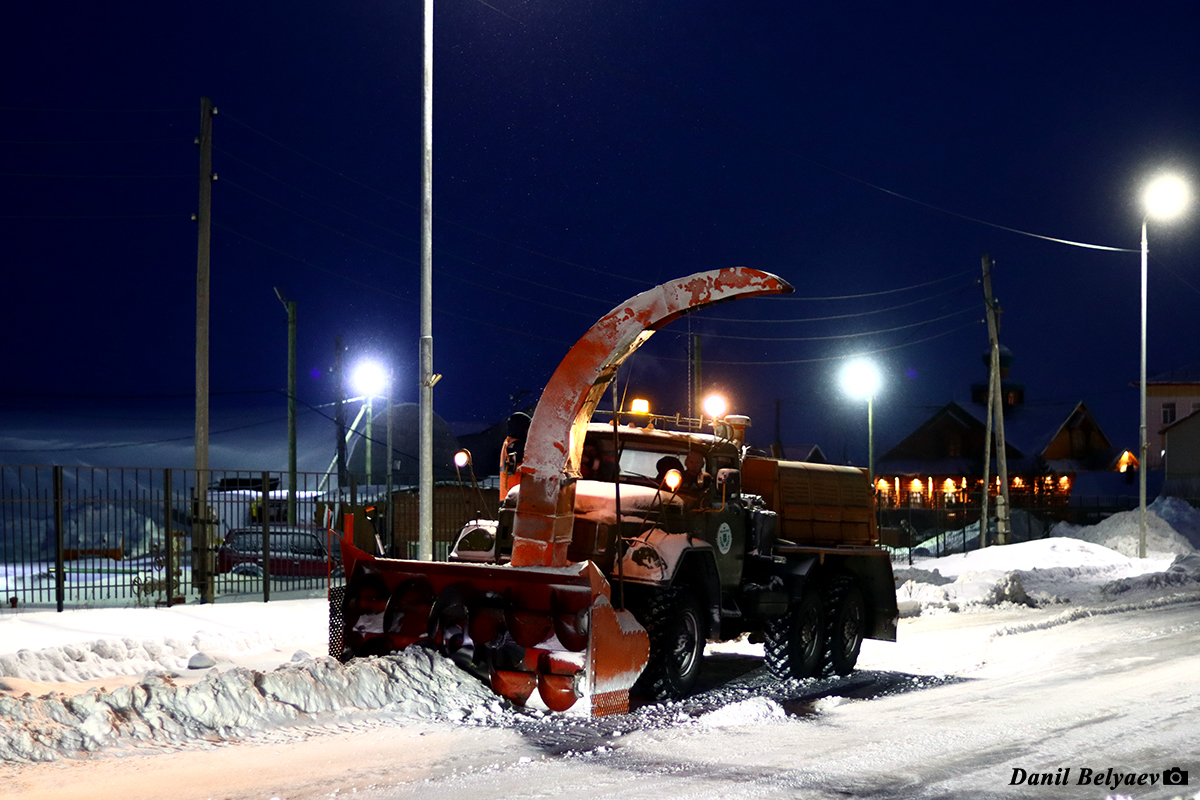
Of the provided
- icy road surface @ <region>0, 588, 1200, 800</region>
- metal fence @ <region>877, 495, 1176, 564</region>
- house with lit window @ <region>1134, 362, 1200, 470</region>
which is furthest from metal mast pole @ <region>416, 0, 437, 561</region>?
house with lit window @ <region>1134, 362, 1200, 470</region>

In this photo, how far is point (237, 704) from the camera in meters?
7.98

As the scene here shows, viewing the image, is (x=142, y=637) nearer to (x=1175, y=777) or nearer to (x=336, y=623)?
(x=336, y=623)

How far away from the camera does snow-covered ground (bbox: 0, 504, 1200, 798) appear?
6996mm

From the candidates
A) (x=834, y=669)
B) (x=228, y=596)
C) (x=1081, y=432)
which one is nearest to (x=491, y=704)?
(x=834, y=669)

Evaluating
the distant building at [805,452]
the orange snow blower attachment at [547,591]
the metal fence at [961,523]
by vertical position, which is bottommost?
the metal fence at [961,523]

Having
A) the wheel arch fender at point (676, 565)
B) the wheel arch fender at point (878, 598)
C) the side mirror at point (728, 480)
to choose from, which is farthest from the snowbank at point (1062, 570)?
the wheel arch fender at point (676, 565)

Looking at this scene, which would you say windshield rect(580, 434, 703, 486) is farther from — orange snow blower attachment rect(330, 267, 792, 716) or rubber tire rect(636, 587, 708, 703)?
rubber tire rect(636, 587, 708, 703)

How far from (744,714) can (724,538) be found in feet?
7.09

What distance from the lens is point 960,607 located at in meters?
20.5

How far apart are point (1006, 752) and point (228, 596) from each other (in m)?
14.1

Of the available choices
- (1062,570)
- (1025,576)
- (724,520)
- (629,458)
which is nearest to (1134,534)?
(1062,570)

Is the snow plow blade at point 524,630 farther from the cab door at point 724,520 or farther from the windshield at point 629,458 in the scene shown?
the windshield at point 629,458

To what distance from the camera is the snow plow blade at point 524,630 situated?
8.44 metres

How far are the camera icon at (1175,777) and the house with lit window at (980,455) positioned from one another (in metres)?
60.8
